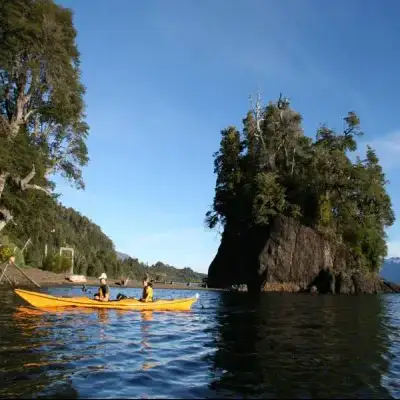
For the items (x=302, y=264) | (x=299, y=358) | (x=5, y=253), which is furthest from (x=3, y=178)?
(x=302, y=264)

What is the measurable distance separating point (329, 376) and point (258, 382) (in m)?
2.00

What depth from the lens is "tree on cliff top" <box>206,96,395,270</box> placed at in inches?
2387

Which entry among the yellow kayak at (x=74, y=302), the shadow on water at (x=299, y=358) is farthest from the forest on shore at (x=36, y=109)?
the shadow on water at (x=299, y=358)

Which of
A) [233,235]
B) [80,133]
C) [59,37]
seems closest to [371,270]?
[233,235]

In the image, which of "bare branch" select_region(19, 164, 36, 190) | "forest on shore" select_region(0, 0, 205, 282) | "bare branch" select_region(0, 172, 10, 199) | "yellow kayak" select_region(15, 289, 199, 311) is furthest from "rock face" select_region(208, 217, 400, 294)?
"yellow kayak" select_region(15, 289, 199, 311)

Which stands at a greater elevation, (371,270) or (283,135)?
(283,135)

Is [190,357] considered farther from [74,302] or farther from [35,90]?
[35,90]

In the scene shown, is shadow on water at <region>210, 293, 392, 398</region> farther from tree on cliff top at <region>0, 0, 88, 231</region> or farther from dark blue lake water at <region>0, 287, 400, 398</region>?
tree on cliff top at <region>0, 0, 88, 231</region>

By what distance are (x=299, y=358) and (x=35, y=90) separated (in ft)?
104

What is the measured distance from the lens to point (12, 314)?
21672 millimetres

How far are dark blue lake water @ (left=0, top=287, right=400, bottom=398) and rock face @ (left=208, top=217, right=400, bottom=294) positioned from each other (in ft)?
119

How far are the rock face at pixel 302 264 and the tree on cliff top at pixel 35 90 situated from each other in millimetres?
31403

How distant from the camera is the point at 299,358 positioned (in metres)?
13.3

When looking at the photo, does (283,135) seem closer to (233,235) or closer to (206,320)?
(233,235)
